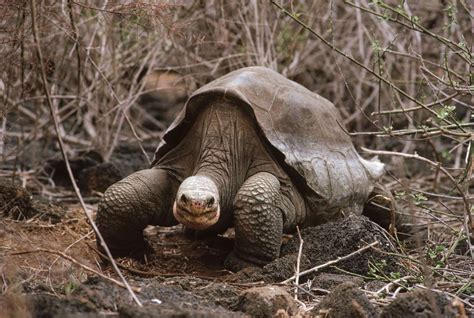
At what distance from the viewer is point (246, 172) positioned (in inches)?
173

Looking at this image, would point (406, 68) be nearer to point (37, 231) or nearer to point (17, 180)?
point (17, 180)

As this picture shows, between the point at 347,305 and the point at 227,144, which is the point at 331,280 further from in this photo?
the point at 227,144

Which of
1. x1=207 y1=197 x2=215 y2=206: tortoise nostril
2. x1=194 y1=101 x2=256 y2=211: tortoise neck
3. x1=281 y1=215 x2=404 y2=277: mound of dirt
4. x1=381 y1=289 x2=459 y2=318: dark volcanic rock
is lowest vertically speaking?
x1=281 y1=215 x2=404 y2=277: mound of dirt

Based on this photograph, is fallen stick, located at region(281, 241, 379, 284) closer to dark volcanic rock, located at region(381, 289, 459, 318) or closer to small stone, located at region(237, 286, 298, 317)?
small stone, located at region(237, 286, 298, 317)

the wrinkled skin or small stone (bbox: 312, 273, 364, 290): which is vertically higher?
the wrinkled skin

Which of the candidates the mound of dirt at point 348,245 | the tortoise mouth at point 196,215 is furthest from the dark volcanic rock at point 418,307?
the tortoise mouth at point 196,215

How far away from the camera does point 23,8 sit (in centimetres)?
413

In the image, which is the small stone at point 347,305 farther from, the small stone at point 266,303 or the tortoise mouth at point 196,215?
the tortoise mouth at point 196,215

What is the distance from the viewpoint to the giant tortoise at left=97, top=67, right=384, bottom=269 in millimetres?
4020

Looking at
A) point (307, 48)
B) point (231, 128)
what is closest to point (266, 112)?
point (231, 128)

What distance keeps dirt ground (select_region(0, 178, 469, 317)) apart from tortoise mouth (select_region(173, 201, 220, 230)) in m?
0.26

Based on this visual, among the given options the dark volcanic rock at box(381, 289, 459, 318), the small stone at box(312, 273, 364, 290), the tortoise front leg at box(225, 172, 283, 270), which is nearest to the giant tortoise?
the tortoise front leg at box(225, 172, 283, 270)

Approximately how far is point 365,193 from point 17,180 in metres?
2.72

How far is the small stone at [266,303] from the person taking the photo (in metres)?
2.97
